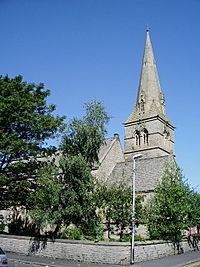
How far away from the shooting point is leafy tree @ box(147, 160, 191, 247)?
85.6 ft

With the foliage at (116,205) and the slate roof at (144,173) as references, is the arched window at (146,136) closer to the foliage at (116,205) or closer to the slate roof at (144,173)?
the slate roof at (144,173)

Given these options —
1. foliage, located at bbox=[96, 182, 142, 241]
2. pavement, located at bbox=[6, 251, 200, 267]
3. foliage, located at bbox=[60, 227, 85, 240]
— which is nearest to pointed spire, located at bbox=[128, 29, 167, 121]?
foliage, located at bbox=[96, 182, 142, 241]

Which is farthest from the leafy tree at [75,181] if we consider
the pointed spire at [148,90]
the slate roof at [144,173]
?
the pointed spire at [148,90]

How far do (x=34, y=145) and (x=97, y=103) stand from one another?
6240 mm

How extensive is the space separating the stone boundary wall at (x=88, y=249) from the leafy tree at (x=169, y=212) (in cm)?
120

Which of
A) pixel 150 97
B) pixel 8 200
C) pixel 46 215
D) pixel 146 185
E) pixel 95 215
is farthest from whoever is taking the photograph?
pixel 150 97

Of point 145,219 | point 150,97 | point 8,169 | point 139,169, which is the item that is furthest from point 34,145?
point 150,97

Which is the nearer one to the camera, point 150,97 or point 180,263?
point 180,263

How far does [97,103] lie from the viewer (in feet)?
90.4

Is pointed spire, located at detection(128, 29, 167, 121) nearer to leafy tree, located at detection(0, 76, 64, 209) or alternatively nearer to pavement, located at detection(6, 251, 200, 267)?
leafy tree, located at detection(0, 76, 64, 209)

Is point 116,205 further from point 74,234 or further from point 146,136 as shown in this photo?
point 146,136

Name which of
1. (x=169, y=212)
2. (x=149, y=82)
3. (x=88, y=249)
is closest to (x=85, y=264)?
(x=88, y=249)

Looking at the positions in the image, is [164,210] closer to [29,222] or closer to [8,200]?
[8,200]

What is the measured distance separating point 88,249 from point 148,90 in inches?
1733
